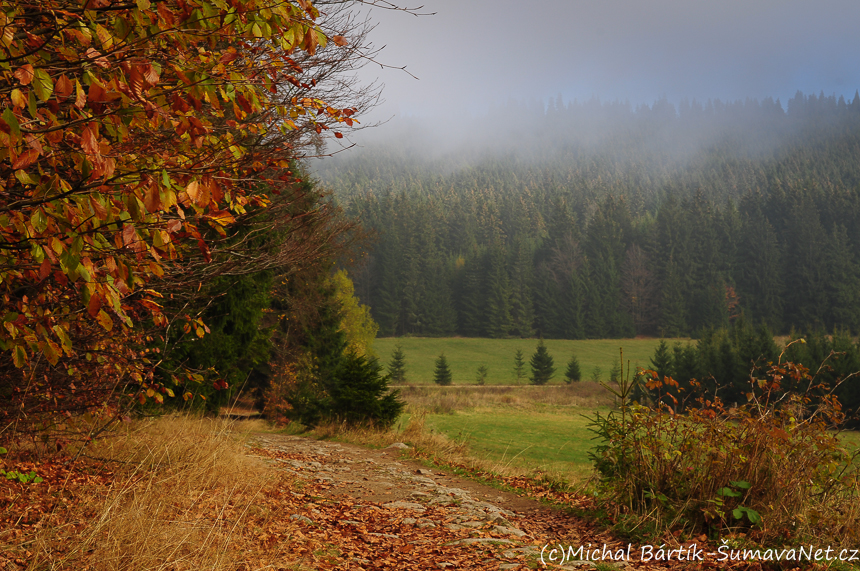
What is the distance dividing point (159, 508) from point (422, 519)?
2393 millimetres

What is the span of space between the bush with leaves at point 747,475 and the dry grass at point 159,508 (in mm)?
3410

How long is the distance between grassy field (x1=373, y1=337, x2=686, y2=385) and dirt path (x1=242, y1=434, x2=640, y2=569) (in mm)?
36347

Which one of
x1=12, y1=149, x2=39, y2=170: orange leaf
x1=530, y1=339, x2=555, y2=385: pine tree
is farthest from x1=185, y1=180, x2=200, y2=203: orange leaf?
x1=530, y1=339, x2=555, y2=385: pine tree

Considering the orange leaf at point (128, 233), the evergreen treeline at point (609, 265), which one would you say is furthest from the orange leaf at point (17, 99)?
the evergreen treeline at point (609, 265)

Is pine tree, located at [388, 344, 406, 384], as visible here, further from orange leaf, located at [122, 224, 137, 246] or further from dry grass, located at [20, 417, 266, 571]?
orange leaf, located at [122, 224, 137, 246]

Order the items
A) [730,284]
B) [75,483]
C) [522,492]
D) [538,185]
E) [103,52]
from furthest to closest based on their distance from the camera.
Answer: [538,185] → [730,284] → [522,492] → [75,483] → [103,52]

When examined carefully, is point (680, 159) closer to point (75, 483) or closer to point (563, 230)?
point (563, 230)

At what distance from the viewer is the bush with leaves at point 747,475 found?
441 centimetres

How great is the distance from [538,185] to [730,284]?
62.8m

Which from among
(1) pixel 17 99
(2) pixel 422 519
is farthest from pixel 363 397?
(1) pixel 17 99

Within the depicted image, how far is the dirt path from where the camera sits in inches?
160

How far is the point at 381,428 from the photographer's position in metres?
10.8

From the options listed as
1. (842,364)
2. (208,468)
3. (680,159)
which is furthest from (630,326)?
(680,159)

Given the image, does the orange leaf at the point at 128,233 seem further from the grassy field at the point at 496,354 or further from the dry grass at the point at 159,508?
the grassy field at the point at 496,354
